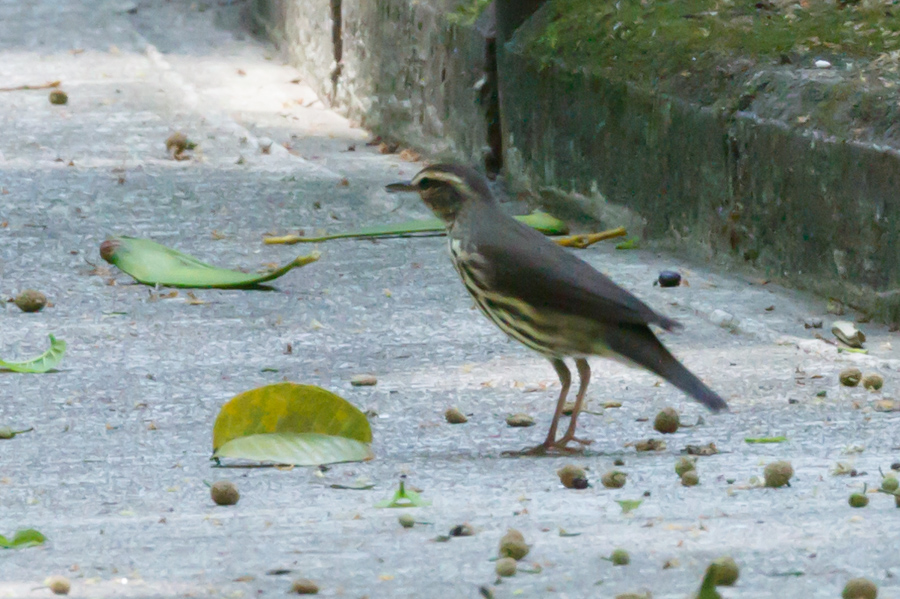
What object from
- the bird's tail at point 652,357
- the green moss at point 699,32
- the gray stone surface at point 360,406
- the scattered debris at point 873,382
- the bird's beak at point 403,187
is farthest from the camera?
the green moss at point 699,32

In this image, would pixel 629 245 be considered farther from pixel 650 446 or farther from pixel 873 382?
pixel 650 446

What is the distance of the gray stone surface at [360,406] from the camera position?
277cm

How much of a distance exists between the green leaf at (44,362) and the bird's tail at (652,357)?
77.5 inches

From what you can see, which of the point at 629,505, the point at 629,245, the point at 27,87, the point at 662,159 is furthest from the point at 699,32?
the point at 27,87

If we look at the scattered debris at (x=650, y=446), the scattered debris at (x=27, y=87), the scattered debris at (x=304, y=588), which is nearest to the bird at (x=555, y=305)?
the scattered debris at (x=650, y=446)

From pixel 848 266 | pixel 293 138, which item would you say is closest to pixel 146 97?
pixel 293 138

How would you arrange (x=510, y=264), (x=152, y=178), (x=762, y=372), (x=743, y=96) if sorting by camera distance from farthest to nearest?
(x=152, y=178), (x=743, y=96), (x=762, y=372), (x=510, y=264)

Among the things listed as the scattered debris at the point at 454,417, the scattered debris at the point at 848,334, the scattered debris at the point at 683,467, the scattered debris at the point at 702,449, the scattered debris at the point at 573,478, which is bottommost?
the scattered debris at the point at 848,334

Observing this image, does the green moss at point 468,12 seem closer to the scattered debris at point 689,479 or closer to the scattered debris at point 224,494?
the scattered debris at point 689,479

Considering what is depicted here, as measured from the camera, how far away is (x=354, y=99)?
1088 cm

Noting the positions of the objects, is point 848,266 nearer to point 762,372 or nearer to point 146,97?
point 762,372

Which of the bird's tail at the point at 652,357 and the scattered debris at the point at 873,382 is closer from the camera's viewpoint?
the bird's tail at the point at 652,357

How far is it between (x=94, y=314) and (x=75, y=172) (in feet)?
9.38

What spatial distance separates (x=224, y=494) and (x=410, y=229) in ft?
A: 12.2
